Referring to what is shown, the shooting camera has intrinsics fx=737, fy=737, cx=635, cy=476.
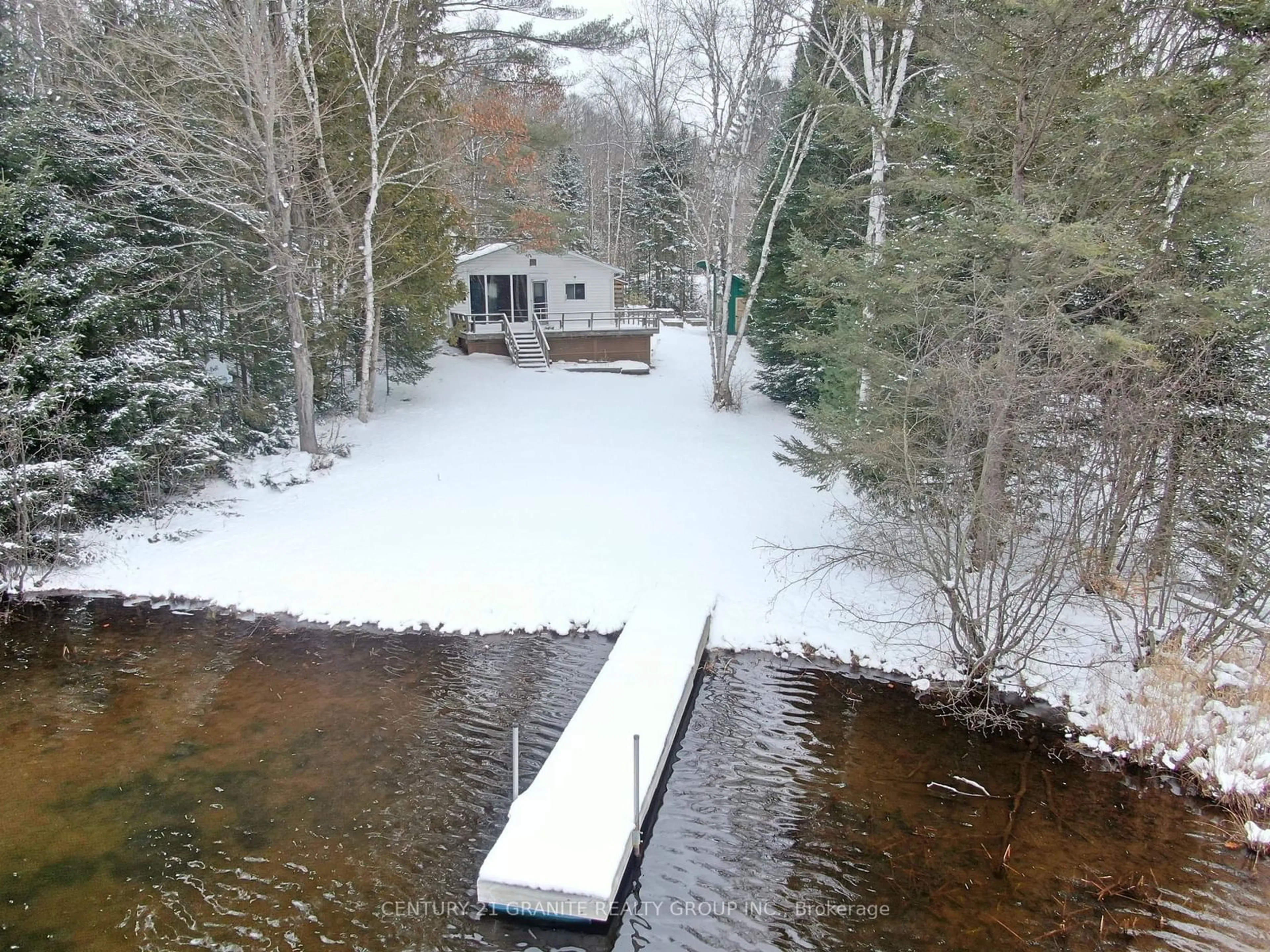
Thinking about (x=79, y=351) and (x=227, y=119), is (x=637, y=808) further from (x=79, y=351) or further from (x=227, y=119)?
(x=227, y=119)

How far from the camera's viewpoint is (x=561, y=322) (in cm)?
2750

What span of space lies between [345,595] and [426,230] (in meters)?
11.9

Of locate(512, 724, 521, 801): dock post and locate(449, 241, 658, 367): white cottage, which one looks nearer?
locate(512, 724, 521, 801): dock post

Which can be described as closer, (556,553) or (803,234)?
(556,553)

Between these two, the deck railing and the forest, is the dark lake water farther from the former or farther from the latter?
the deck railing

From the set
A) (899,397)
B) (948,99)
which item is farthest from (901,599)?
(948,99)

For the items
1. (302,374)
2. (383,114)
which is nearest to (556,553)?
(302,374)

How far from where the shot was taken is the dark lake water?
533 cm

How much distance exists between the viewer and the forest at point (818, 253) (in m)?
7.80

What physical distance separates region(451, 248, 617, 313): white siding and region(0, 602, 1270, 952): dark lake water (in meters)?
20.9

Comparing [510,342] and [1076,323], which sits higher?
[1076,323]

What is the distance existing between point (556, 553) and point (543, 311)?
1918cm

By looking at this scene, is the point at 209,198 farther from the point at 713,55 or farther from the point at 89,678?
the point at 713,55

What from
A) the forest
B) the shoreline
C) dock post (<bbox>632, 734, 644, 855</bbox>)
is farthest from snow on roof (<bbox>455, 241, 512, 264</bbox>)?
dock post (<bbox>632, 734, 644, 855</bbox>)
